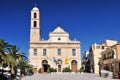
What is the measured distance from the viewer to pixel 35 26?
8969 centimetres

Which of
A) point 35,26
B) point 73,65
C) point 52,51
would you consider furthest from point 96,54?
point 35,26

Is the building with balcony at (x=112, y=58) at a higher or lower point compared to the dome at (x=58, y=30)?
lower

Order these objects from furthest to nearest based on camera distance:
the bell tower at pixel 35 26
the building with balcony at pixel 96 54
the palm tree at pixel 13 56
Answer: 1. the bell tower at pixel 35 26
2. the building with balcony at pixel 96 54
3. the palm tree at pixel 13 56

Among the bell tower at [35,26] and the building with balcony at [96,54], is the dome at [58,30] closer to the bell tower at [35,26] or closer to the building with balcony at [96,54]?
the bell tower at [35,26]

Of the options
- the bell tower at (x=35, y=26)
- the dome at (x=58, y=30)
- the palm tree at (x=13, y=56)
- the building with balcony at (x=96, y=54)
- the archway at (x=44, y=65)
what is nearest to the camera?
the palm tree at (x=13, y=56)

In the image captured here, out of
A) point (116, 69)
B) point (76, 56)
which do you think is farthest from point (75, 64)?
point (116, 69)

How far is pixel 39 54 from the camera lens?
88.4 meters

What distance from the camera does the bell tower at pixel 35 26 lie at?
292ft

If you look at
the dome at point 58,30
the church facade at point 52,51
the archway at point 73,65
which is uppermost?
the dome at point 58,30

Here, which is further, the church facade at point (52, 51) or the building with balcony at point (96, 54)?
the church facade at point (52, 51)

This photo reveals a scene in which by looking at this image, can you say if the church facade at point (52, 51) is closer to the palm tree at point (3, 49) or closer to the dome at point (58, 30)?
the dome at point (58, 30)

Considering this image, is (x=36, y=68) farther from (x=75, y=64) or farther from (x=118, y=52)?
(x=118, y=52)

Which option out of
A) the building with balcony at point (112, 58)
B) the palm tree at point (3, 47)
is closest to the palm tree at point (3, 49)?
the palm tree at point (3, 47)

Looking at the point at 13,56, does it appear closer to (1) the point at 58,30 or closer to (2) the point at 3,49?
(2) the point at 3,49
